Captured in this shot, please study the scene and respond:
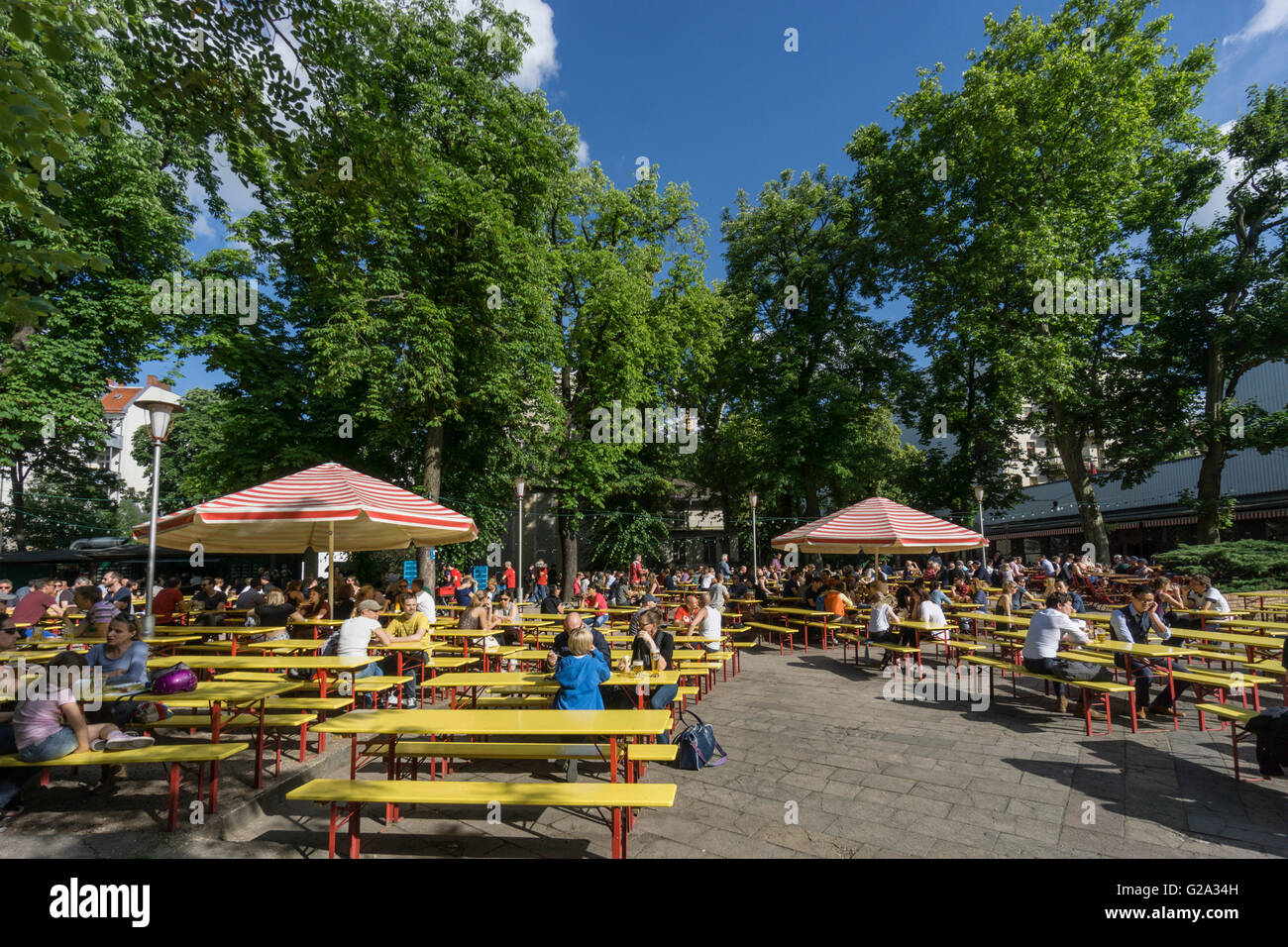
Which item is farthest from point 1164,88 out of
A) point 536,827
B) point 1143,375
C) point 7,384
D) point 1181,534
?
point 7,384

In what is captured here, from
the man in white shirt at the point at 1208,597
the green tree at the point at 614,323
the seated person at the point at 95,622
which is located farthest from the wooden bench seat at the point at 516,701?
the green tree at the point at 614,323

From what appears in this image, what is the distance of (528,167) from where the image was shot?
718 inches

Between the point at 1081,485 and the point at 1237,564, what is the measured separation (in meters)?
5.09

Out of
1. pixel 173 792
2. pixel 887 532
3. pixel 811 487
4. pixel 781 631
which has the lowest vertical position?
pixel 781 631

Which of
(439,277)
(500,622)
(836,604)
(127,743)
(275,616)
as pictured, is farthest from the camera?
(439,277)

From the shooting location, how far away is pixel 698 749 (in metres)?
5.55

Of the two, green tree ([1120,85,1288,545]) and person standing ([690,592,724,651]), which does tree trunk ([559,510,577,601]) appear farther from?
green tree ([1120,85,1288,545])

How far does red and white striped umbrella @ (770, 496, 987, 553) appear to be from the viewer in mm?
10438

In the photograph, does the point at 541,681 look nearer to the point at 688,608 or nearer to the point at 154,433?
the point at 688,608

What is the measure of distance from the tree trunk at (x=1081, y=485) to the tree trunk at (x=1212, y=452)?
8.47 ft

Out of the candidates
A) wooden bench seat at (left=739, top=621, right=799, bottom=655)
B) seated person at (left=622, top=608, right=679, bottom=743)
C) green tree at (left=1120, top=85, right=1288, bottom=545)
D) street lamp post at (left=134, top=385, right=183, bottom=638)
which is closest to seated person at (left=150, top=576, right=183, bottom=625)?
street lamp post at (left=134, top=385, right=183, bottom=638)

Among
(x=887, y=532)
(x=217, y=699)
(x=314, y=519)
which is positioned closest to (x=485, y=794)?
(x=217, y=699)

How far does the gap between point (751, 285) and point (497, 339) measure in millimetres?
13336
